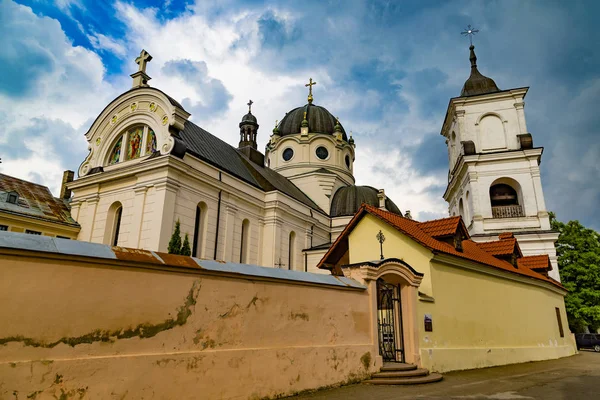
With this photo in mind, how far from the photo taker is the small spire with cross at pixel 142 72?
21.4 metres

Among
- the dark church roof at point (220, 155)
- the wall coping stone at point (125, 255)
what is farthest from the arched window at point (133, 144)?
the wall coping stone at point (125, 255)

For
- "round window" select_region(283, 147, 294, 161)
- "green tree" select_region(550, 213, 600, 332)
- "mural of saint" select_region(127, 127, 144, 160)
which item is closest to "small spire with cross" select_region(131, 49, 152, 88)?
"mural of saint" select_region(127, 127, 144, 160)

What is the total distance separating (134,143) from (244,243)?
7539 mm

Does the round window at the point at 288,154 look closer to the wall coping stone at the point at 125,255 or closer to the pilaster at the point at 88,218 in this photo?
the pilaster at the point at 88,218

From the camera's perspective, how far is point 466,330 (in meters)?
12.3

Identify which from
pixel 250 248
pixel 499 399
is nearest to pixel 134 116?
pixel 250 248

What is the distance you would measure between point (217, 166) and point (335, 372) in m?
14.4

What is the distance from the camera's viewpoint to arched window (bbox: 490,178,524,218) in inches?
A: 1044

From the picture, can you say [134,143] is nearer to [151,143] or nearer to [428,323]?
[151,143]

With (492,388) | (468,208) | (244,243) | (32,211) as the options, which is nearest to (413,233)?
(492,388)

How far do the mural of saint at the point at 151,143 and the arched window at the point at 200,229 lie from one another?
3371 millimetres

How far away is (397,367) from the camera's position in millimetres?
9461

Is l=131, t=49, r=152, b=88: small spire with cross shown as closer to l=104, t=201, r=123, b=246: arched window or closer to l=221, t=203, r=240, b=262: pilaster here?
l=104, t=201, r=123, b=246: arched window

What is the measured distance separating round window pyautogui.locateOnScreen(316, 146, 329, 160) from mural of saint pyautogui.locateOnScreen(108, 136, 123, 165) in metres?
18.1
